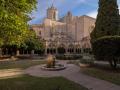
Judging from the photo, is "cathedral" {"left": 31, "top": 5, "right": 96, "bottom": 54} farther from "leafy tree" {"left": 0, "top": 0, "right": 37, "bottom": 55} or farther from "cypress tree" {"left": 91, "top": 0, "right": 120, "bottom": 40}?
"leafy tree" {"left": 0, "top": 0, "right": 37, "bottom": 55}

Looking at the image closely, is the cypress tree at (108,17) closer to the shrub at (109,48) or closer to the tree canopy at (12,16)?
the shrub at (109,48)

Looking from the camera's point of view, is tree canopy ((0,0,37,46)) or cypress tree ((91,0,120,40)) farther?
cypress tree ((91,0,120,40))

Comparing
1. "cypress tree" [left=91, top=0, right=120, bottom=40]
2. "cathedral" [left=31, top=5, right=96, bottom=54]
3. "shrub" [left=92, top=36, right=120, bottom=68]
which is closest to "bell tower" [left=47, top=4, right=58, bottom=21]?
"cathedral" [left=31, top=5, right=96, bottom=54]

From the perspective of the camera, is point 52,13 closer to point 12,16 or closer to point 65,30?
point 65,30

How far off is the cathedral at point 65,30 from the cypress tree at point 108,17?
169 ft

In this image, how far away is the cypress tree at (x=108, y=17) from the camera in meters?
28.8

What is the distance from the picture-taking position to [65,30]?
380 feet

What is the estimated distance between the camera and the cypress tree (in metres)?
28.8

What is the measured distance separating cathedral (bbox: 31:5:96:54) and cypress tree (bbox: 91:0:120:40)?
2024 inches

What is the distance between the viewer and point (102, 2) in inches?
1155

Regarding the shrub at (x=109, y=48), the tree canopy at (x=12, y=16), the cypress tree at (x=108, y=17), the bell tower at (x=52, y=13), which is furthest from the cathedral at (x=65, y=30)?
the tree canopy at (x=12, y=16)

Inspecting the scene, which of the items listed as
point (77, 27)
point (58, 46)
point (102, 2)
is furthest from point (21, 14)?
point (77, 27)

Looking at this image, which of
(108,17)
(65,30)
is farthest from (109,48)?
(65,30)

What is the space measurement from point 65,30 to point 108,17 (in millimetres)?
86628
